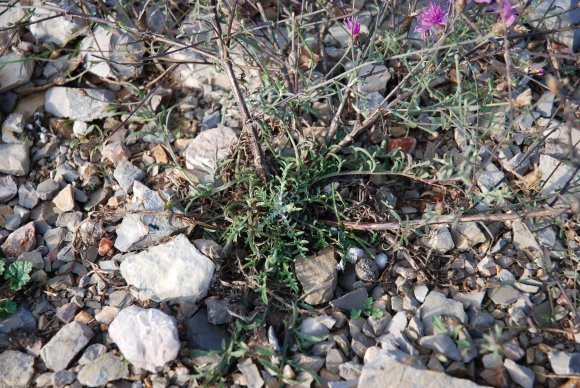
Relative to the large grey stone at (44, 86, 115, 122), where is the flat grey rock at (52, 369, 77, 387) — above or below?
below

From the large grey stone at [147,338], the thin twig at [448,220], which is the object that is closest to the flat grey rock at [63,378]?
the large grey stone at [147,338]

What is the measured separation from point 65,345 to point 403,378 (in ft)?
3.79

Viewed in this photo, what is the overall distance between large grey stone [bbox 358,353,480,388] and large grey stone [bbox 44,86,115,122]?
1671mm

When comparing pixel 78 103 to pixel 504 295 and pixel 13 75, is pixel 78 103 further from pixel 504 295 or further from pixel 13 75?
pixel 504 295

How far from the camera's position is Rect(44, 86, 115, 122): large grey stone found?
2756mm

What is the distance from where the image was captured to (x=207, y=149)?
2537 millimetres

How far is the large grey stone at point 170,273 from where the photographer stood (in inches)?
85.0

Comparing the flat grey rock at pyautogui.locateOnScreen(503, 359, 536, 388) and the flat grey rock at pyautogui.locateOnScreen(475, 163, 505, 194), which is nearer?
the flat grey rock at pyautogui.locateOnScreen(503, 359, 536, 388)

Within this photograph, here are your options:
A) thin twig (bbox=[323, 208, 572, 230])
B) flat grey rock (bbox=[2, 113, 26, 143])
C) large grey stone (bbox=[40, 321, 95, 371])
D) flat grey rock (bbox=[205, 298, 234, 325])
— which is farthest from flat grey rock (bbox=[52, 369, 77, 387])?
flat grey rock (bbox=[2, 113, 26, 143])

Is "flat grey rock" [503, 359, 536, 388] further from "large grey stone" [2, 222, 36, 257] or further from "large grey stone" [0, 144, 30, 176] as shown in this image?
"large grey stone" [0, 144, 30, 176]

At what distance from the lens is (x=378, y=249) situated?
234cm

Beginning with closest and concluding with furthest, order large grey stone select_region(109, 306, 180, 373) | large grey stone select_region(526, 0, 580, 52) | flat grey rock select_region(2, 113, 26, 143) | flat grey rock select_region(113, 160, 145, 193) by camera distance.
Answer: large grey stone select_region(109, 306, 180, 373) → flat grey rock select_region(113, 160, 145, 193) → flat grey rock select_region(2, 113, 26, 143) → large grey stone select_region(526, 0, 580, 52)

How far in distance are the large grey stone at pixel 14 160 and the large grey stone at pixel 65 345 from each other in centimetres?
85

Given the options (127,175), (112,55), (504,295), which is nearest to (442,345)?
(504,295)
